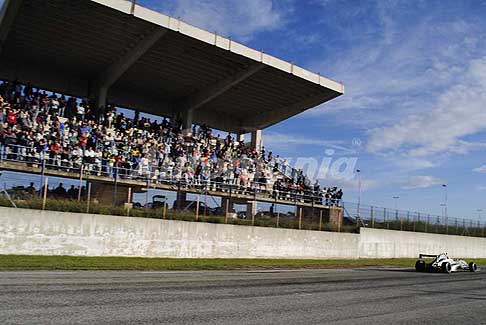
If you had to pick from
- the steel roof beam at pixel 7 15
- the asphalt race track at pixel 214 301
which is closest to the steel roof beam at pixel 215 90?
the steel roof beam at pixel 7 15

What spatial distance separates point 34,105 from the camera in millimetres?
28812

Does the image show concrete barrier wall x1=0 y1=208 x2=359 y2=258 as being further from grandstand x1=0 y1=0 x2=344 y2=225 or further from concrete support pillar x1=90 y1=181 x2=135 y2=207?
grandstand x1=0 y1=0 x2=344 y2=225

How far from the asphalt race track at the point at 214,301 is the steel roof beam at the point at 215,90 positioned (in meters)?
21.6

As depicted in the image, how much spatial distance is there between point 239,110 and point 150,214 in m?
21.4

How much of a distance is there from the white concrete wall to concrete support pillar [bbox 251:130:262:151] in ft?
43.0

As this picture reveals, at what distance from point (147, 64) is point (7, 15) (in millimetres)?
9100

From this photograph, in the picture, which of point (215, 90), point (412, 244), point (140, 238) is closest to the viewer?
point (140, 238)

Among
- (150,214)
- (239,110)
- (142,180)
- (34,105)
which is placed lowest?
(150,214)

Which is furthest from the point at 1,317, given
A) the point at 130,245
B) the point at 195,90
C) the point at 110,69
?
the point at 195,90

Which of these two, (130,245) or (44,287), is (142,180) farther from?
(44,287)

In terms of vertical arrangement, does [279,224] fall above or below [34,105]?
below

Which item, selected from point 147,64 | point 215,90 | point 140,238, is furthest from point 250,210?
point 147,64

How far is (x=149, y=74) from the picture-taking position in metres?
36.3

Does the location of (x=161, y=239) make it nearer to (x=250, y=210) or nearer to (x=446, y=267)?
(x=250, y=210)
